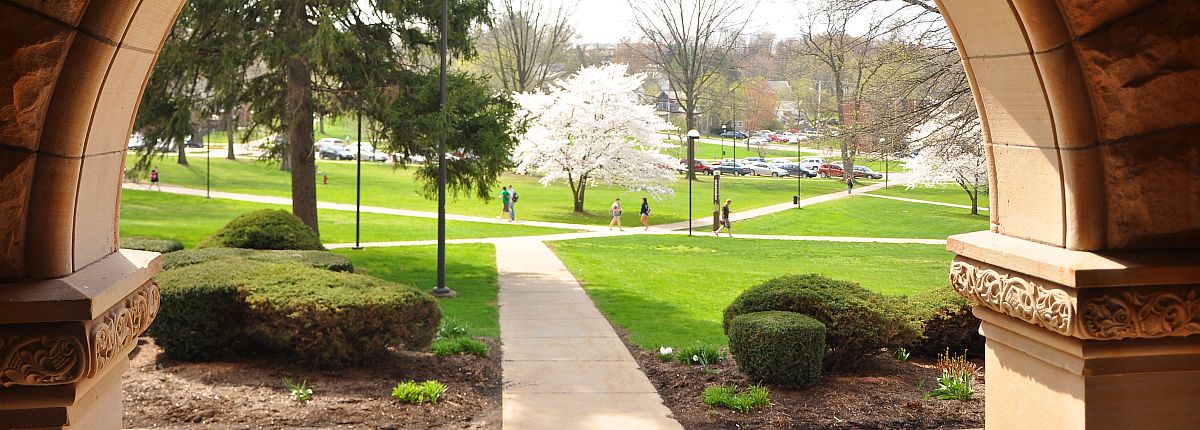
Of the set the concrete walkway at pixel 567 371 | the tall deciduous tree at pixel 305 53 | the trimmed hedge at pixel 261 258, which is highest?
the tall deciduous tree at pixel 305 53

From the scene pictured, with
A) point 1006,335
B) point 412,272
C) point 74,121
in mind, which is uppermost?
point 74,121

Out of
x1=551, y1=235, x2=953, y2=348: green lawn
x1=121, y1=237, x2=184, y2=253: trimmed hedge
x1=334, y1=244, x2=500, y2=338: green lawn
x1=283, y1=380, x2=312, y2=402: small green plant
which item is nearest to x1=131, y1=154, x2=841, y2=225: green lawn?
x1=551, y1=235, x2=953, y2=348: green lawn

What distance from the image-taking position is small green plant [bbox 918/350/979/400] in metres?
8.64

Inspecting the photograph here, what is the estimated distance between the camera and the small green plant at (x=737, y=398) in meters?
8.37

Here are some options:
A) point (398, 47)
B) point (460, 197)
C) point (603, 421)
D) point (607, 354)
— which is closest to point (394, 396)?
point (603, 421)

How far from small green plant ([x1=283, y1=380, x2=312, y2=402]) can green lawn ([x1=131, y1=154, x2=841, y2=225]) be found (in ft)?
99.6

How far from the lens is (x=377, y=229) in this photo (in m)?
31.6

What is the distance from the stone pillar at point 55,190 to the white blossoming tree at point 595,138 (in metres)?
40.4

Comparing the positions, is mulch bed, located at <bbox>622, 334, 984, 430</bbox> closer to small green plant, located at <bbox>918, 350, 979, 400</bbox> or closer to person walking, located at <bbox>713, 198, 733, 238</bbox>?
small green plant, located at <bbox>918, 350, 979, 400</bbox>

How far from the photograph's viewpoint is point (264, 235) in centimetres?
1485

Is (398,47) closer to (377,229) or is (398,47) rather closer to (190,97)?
(190,97)

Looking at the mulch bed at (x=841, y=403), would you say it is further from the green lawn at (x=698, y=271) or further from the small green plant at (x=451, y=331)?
the small green plant at (x=451, y=331)

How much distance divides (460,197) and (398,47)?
24297 mm

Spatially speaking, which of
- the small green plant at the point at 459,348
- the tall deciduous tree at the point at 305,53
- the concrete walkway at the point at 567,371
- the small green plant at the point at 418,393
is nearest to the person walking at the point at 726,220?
the tall deciduous tree at the point at 305,53
